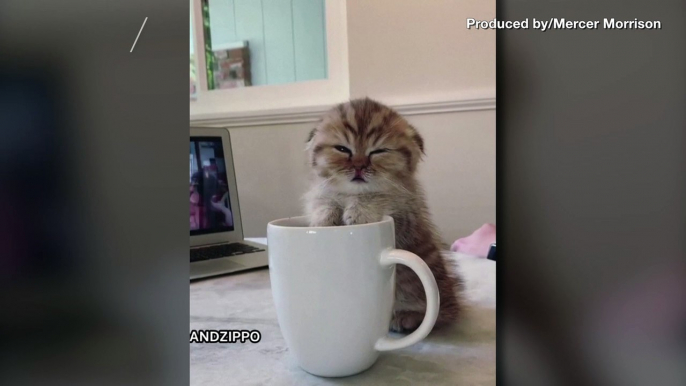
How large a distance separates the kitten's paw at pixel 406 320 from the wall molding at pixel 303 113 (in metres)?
0.18

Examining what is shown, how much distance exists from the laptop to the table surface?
0.07ft

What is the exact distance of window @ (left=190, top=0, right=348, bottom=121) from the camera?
16.0 inches

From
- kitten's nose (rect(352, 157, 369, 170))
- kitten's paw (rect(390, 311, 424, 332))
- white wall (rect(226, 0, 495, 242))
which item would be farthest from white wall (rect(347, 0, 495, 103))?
kitten's paw (rect(390, 311, 424, 332))

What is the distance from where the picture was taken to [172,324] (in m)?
0.44

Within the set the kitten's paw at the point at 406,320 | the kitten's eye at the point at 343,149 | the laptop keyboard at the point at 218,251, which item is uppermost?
the kitten's eye at the point at 343,149

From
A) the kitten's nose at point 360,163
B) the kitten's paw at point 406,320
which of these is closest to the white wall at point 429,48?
the kitten's nose at point 360,163

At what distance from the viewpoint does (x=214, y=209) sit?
44cm

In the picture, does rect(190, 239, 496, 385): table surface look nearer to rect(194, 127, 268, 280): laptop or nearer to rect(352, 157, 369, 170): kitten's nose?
rect(194, 127, 268, 280): laptop

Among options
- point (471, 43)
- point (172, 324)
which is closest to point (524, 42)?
point (471, 43)

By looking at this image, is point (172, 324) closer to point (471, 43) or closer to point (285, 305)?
point (285, 305)

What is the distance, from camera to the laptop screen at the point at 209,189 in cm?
43

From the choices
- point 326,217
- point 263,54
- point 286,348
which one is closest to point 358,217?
point 326,217

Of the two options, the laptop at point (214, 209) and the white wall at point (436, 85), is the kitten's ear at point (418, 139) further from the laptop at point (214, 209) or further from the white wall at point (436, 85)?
the laptop at point (214, 209)

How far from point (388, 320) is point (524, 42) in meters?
0.32
